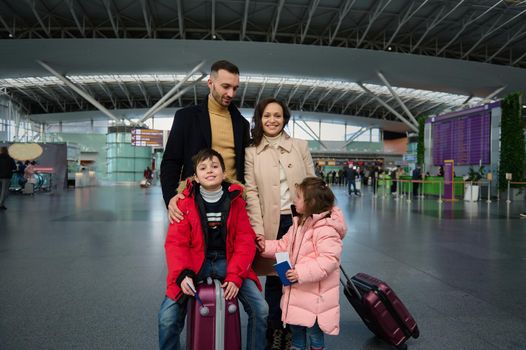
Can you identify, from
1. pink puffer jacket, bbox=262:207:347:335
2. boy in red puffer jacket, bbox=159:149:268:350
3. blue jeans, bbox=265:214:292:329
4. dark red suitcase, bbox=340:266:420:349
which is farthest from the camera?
blue jeans, bbox=265:214:292:329

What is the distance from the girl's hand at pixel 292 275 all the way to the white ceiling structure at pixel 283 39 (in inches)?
766

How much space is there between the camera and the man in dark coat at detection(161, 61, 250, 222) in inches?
91.6

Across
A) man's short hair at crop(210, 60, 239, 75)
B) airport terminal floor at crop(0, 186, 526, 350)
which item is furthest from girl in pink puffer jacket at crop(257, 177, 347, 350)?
man's short hair at crop(210, 60, 239, 75)

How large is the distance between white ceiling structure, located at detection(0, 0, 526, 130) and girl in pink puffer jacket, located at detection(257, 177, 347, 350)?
19.1 metres

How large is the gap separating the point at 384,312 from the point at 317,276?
0.68m

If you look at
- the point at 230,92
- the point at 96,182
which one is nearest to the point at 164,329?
the point at 230,92

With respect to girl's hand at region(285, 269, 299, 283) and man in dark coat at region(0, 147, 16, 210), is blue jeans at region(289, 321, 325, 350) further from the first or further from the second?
man in dark coat at region(0, 147, 16, 210)

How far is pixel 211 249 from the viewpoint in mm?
2125

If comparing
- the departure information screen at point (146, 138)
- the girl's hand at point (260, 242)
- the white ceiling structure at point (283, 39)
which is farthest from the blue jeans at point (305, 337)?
the departure information screen at point (146, 138)

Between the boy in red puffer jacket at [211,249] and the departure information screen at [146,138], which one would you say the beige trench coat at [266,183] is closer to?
the boy in red puffer jacket at [211,249]

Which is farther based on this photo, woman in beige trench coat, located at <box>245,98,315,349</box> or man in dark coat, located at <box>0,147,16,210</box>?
man in dark coat, located at <box>0,147,16,210</box>

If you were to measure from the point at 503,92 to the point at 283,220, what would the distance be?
33887mm

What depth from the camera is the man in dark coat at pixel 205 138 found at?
233cm

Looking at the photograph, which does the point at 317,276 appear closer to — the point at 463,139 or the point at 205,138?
the point at 205,138
